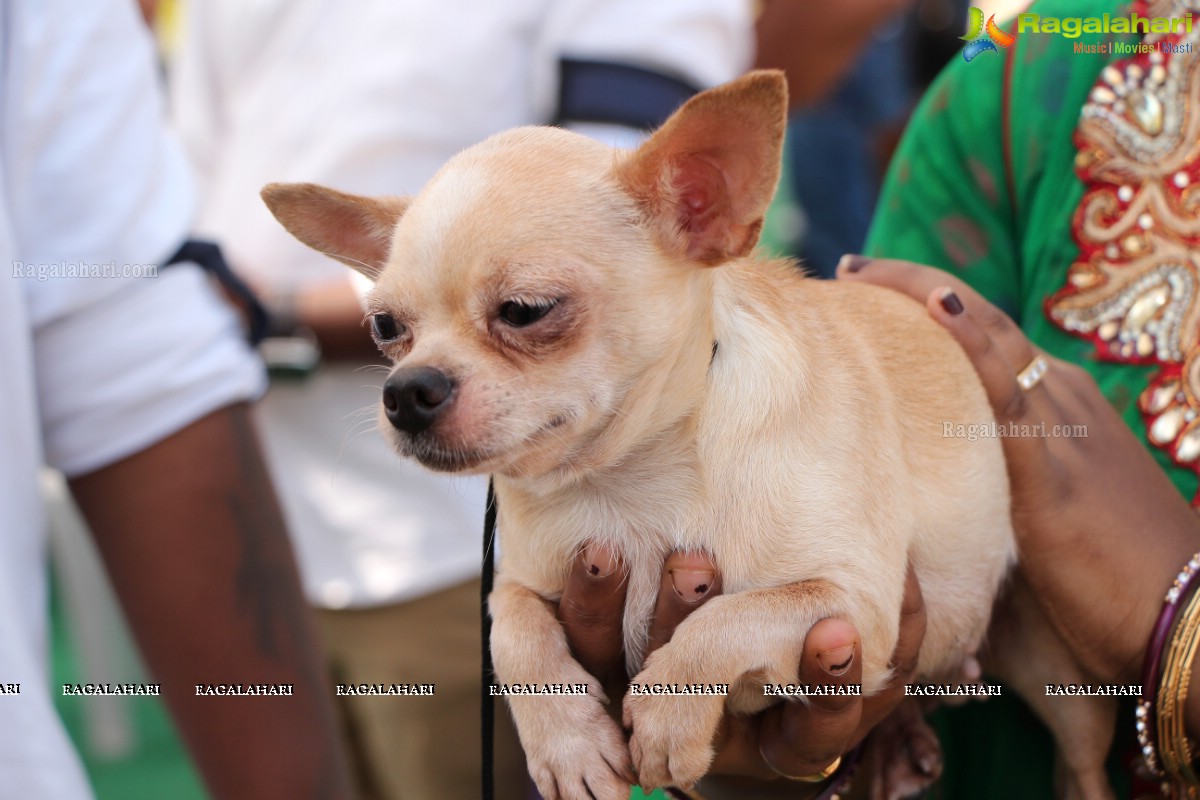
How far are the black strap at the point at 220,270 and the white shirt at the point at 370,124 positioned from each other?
570 mm

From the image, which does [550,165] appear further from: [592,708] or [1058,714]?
[1058,714]

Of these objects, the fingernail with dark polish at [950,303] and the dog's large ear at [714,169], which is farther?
the fingernail with dark polish at [950,303]

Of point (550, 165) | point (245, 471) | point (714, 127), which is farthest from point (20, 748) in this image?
point (714, 127)

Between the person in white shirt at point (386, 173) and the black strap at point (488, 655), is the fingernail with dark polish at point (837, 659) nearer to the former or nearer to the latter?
the black strap at point (488, 655)

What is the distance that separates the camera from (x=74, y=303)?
5.14 feet

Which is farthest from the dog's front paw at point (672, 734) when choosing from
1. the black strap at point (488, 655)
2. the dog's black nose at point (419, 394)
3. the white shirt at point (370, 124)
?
the white shirt at point (370, 124)

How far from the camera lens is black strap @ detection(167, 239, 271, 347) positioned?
1.75 m

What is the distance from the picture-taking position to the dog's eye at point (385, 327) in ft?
4.44

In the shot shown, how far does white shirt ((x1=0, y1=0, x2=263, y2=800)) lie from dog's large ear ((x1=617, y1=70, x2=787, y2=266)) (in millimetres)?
799

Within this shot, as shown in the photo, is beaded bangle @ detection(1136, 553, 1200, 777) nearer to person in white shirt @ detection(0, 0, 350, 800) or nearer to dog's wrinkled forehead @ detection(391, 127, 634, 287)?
dog's wrinkled forehead @ detection(391, 127, 634, 287)

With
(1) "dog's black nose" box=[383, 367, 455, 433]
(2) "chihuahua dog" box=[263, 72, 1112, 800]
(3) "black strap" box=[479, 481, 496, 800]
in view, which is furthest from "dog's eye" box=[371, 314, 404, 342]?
(3) "black strap" box=[479, 481, 496, 800]

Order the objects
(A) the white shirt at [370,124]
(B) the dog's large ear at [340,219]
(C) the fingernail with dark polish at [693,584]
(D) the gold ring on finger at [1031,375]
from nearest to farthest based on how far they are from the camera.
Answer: (C) the fingernail with dark polish at [693,584]
(B) the dog's large ear at [340,219]
(D) the gold ring on finger at [1031,375]
(A) the white shirt at [370,124]

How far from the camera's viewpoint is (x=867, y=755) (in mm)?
1764

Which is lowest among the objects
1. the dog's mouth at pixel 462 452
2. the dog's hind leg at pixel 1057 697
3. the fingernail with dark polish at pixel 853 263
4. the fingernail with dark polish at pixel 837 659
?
the dog's hind leg at pixel 1057 697
